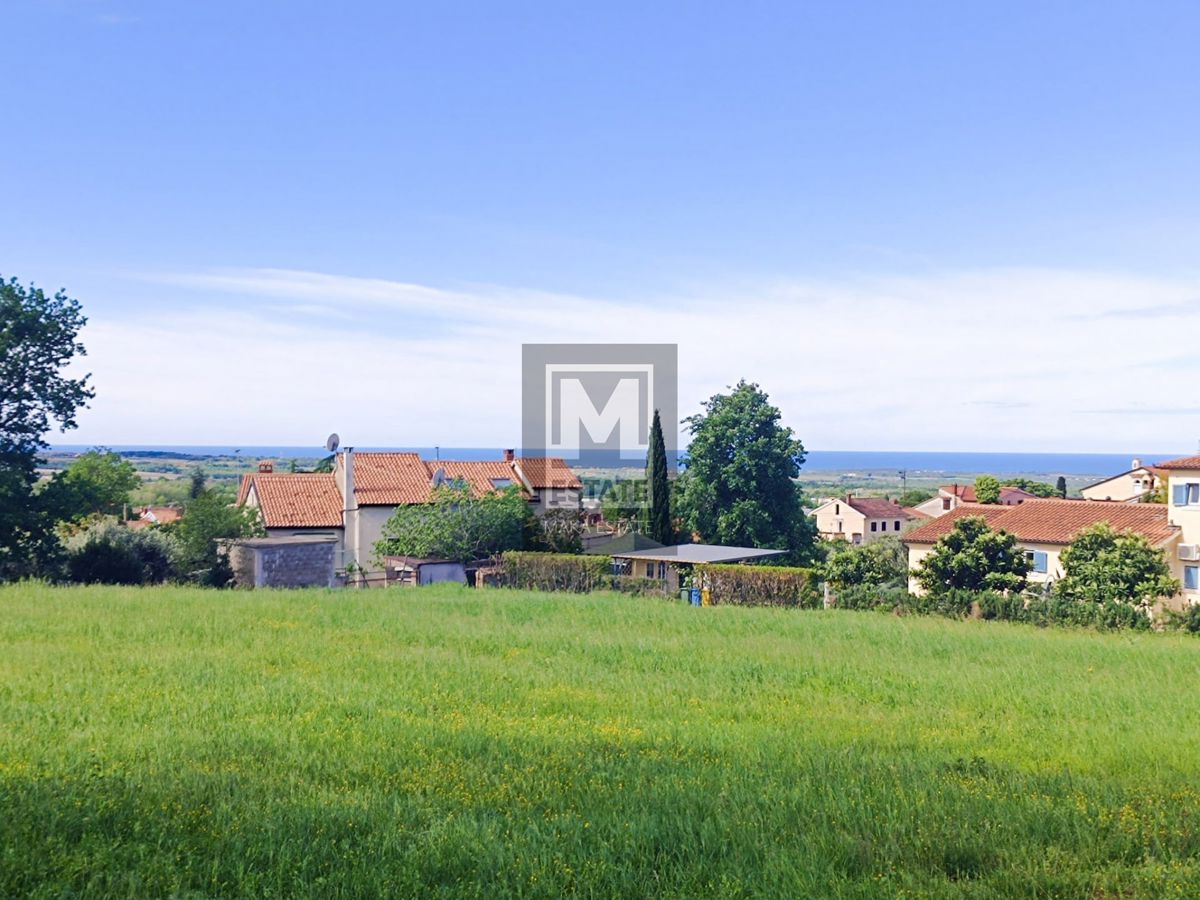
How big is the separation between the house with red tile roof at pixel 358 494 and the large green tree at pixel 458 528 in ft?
6.70

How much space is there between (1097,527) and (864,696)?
21810mm

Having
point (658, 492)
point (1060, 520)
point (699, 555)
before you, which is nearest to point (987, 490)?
point (1060, 520)

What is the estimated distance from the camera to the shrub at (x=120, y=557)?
33312 mm

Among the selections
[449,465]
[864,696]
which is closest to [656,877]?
[864,696]

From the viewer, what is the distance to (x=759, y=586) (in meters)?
31.1

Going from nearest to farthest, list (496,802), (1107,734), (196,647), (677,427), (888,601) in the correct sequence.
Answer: (496,802), (1107,734), (196,647), (888,601), (677,427)

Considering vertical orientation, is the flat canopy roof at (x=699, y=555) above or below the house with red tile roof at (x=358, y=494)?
below

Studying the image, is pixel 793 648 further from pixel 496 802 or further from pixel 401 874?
pixel 401 874

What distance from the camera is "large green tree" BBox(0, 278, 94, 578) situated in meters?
32.2

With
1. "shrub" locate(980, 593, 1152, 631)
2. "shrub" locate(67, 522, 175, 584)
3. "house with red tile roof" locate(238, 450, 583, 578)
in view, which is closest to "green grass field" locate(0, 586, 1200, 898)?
"shrub" locate(980, 593, 1152, 631)

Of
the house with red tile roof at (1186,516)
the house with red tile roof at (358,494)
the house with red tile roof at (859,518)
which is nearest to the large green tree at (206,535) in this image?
the house with red tile roof at (358,494)

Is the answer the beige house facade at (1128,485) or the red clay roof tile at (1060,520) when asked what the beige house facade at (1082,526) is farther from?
the beige house facade at (1128,485)

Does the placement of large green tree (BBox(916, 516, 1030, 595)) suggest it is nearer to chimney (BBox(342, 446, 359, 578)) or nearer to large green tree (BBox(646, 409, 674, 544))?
large green tree (BBox(646, 409, 674, 544))

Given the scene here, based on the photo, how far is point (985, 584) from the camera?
3256 centimetres
